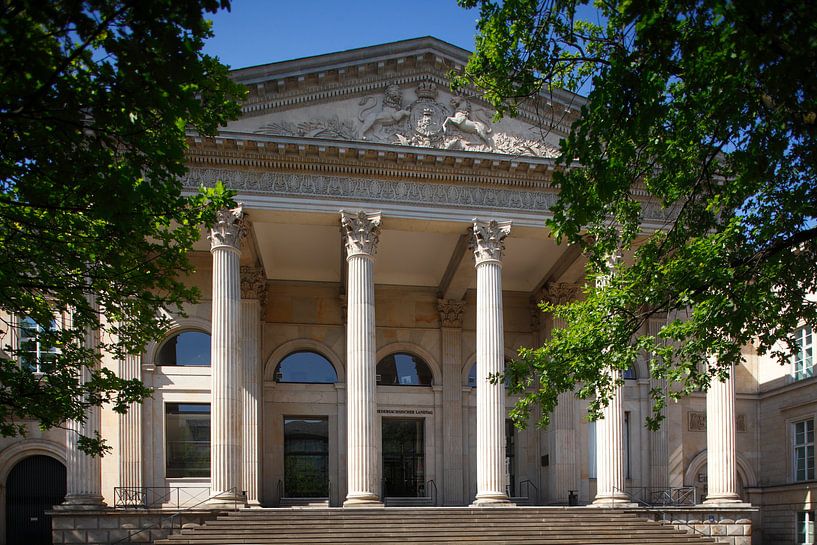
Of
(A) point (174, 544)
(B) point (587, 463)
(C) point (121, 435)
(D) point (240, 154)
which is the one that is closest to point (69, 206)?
(A) point (174, 544)

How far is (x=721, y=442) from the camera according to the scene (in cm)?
2841

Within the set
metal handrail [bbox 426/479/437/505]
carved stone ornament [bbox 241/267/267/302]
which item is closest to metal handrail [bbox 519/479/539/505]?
metal handrail [bbox 426/479/437/505]

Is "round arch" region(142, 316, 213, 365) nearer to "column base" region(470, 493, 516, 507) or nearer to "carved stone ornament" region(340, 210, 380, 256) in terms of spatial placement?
"carved stone ornament" region(340, 210, 380, 256)

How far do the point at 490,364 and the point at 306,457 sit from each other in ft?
36.4

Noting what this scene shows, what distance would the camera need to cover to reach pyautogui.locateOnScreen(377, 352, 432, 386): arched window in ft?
118

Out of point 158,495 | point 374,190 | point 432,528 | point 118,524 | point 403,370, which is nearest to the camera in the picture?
point 432,528

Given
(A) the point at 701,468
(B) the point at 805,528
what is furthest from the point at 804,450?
(A) the point at 701,468

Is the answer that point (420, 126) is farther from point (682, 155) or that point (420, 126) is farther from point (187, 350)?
point (682, 155)

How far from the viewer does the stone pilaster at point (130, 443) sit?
95.9ft

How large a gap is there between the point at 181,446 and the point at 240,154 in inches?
449

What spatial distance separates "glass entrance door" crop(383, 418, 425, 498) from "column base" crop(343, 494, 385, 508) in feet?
32.3

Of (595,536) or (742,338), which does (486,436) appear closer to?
(595,536)

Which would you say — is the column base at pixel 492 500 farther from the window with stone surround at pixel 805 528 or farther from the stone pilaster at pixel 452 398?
the window with stone surround at pixel 805 528

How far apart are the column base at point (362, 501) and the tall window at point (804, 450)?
64.0 ft
